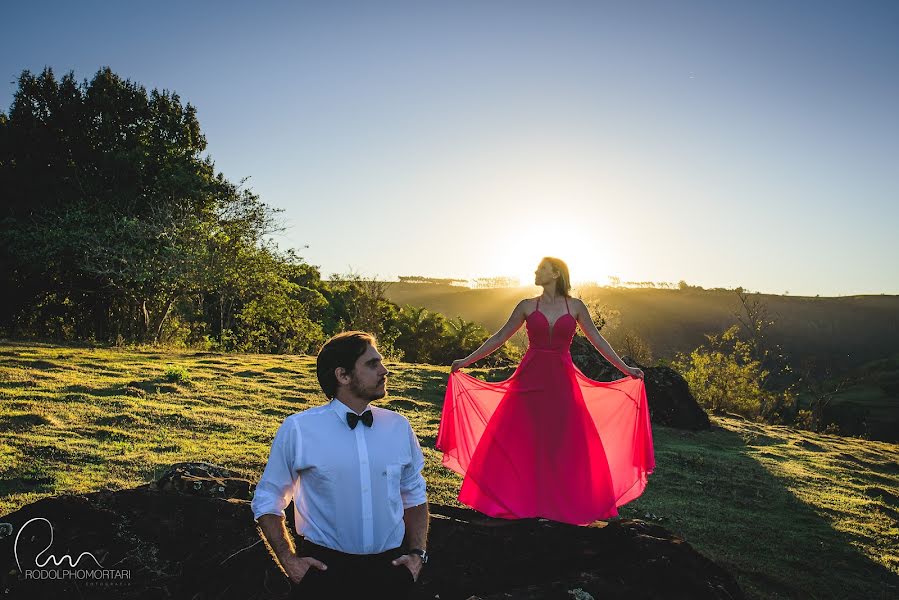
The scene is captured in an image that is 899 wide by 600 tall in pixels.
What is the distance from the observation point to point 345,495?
2.76 meters

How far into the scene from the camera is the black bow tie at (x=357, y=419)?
2801mm

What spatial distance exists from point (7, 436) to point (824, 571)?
11.1 meters

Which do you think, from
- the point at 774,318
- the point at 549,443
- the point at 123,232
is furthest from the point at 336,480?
the point at 774,318

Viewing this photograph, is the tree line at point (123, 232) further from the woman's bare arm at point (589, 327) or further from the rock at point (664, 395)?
the woman's bare arm at point (589, 327)

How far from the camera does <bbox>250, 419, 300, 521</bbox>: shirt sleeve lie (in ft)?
8.79

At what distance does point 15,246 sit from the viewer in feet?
80.5

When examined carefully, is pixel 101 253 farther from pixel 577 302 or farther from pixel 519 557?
pixel 519 557

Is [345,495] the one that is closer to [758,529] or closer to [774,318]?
[758,529]

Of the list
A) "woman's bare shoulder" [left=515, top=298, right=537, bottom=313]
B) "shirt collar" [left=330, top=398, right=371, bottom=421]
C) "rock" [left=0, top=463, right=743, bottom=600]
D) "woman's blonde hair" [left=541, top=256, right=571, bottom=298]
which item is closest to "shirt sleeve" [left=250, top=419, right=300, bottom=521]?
"shirt collar" [left=330, top=398, right=371, bottom=421]

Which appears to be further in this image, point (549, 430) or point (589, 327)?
point (589, 327)

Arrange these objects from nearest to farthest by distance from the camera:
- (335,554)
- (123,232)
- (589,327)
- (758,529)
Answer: (335,554) < (589,327) < (758,529) < (123,232)

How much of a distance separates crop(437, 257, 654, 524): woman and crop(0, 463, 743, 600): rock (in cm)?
170

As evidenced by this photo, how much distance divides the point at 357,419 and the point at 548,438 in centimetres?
400
